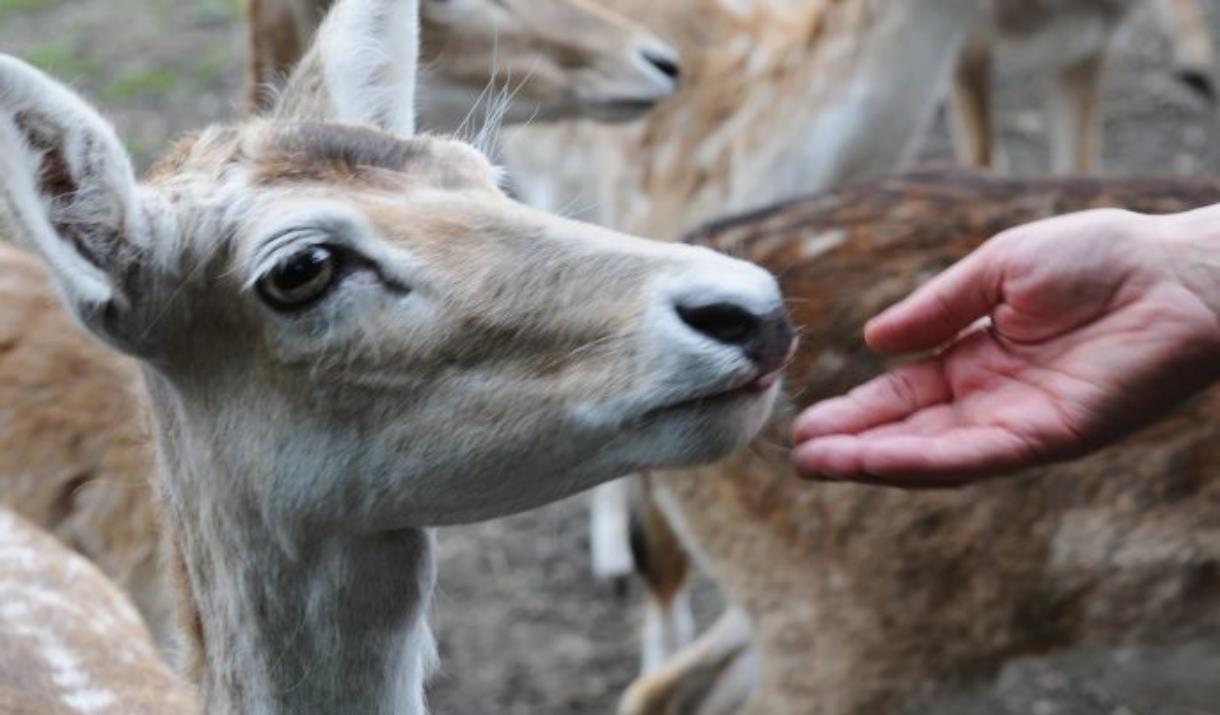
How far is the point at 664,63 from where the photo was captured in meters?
5.50

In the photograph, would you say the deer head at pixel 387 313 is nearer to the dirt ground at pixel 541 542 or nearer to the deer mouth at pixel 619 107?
the dirt ground at pixel 541 542

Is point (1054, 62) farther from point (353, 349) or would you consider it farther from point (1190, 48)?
point (353, 349)

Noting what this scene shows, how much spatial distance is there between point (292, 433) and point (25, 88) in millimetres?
517

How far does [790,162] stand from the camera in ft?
19.1

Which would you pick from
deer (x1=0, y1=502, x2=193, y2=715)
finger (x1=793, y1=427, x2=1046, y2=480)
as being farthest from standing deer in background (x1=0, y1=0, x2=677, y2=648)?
finger (x1=793, y1=427, x2=1046, y2=480)

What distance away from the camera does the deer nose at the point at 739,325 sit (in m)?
2.15

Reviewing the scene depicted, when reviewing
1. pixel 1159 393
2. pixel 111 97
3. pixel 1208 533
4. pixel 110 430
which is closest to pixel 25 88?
pixel 1159 393

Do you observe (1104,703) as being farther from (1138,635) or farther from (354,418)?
(354,418)

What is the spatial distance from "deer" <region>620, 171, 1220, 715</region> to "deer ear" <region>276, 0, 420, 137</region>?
42.3 inches

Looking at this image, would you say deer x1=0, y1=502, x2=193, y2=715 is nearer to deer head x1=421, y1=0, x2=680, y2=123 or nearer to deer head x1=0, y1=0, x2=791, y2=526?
deer head x1=0, y1=0, x2=791, y2=526

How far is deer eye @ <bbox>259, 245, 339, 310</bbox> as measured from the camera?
7.61ft

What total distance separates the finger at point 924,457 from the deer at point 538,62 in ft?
9.19

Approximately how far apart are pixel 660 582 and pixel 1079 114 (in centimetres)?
337

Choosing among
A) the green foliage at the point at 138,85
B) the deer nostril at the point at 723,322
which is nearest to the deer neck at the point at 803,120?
the deer nostril at the point at 723,322
